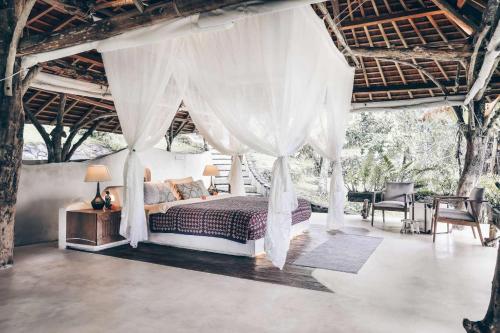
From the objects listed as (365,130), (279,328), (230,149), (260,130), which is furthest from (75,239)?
(365,130)

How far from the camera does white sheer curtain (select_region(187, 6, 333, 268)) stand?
10.6 ft

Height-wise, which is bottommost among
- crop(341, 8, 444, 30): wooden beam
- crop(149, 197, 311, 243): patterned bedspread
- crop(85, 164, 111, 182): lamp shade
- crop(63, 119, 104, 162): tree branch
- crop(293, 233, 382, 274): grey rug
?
crop(293, 233, 382, 274): grey rug

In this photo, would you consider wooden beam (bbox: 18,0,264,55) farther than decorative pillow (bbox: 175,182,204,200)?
No

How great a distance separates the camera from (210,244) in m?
4.52

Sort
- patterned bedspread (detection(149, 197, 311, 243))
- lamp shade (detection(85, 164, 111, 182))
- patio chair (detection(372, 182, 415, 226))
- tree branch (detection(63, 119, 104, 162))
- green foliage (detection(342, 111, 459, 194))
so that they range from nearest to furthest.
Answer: patterned bedspread (detection(149, 197, 311, 243)), lamp shade (detection(85, 164, 111, 182)), patio chair (detection(372, 182, 415, 226)), tree branch (detection(63, 119, 104, 162)), green foliage (detection(342, 111, 459, 194))

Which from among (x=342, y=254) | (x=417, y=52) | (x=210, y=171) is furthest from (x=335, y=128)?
(x=210, y=171)

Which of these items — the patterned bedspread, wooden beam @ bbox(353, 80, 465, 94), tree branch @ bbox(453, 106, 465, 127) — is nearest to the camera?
the patterned bedspread

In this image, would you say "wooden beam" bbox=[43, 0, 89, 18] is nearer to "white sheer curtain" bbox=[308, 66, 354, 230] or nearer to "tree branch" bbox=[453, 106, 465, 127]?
"white sheer curtain" bbox=[308, 66, 354, 230]

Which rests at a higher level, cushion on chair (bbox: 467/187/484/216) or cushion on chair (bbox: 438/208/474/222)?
cushion on chair (bbox: 467/187/484/216)

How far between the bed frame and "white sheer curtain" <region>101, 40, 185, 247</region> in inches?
9.6

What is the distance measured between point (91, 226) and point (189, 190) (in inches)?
73.0

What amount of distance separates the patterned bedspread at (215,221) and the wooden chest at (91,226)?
549 mm

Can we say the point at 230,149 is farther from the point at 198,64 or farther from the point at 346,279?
the point at 346,279

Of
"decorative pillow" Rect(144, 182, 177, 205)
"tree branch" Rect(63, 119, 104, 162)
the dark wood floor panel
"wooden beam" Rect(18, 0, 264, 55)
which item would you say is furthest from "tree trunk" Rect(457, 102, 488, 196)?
"tree branch" Rect(63, 119, 104, 162)
